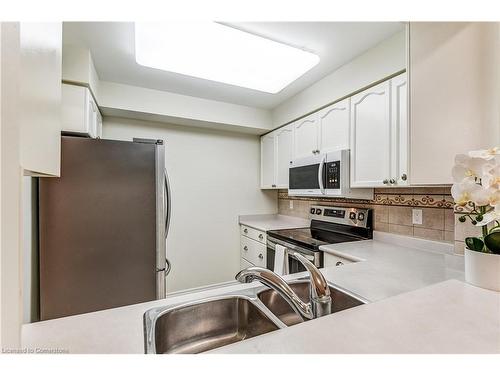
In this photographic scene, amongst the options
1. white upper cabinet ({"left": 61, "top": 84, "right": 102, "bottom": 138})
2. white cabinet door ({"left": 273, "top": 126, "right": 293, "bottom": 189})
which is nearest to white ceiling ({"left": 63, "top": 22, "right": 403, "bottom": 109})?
white upper cabinet ({"left": 61, "top": 84, "right": 102, "bottom": 138})

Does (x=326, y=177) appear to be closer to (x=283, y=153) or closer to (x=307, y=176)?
(x=307, y=176)

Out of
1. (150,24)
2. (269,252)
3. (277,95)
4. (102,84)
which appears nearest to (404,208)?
(269,252)

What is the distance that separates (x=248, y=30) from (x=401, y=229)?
184 centimetres

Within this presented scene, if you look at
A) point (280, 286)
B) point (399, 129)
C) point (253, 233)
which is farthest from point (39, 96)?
point (253, 233)

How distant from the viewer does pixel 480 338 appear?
0.54 meters

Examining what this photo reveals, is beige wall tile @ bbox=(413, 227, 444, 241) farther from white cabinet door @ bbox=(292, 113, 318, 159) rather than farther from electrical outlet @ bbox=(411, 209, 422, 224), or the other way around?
white cabinet door @ bbox=(292, 113, 318, 159)

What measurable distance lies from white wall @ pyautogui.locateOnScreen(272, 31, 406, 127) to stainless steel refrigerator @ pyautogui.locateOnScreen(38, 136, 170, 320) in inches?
61.1

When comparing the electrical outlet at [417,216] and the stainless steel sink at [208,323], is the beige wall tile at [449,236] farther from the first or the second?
the stainless steel sink at [208,323]

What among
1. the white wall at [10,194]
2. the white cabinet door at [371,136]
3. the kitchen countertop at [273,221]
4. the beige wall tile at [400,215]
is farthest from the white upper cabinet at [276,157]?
the white wall at [10,194]

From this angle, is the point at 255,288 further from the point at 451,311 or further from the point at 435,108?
the point at 435,108

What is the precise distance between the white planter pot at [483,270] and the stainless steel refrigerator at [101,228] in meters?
1.65

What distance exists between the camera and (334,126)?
2.14 m

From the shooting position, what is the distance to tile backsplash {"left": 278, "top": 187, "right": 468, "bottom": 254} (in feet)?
5.18

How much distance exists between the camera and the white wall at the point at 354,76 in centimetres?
160
